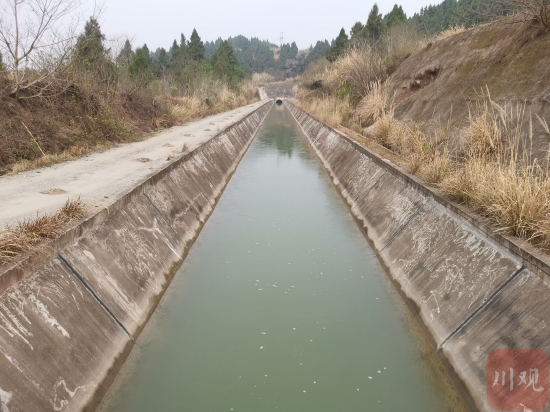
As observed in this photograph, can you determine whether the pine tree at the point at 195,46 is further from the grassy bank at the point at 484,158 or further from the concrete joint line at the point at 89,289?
the concrete joint line at the point at 89,289

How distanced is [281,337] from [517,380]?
7.10ft

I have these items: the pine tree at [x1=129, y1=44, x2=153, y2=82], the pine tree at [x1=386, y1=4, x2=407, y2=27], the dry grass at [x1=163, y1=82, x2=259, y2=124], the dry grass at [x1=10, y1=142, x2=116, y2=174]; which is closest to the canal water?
the dry grass at [x1=10, y1=142, x2=116, y2=174]

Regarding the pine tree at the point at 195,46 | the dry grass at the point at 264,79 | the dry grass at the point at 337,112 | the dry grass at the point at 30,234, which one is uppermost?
the pine tree at the point at 195,46

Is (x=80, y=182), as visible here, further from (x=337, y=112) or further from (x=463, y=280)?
(x=337, y=112)

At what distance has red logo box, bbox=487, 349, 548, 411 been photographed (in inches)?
114

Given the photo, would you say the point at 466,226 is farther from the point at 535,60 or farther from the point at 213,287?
the point at 535,60

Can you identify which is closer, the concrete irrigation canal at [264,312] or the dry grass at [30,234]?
the concrete irrigation canal at [264,312]

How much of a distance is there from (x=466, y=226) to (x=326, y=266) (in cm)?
215

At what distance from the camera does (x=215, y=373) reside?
369 centimetres

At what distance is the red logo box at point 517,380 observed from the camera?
2.89m

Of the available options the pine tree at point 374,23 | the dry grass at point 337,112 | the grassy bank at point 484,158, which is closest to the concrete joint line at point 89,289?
the grassy bank at point 484,158

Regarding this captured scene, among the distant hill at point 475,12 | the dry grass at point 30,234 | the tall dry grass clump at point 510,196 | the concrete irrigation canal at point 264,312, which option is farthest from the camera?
the distant hill at point 475,12

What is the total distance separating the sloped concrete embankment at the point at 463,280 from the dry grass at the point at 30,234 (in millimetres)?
3963

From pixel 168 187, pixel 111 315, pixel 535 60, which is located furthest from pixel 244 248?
pixel 535 60
